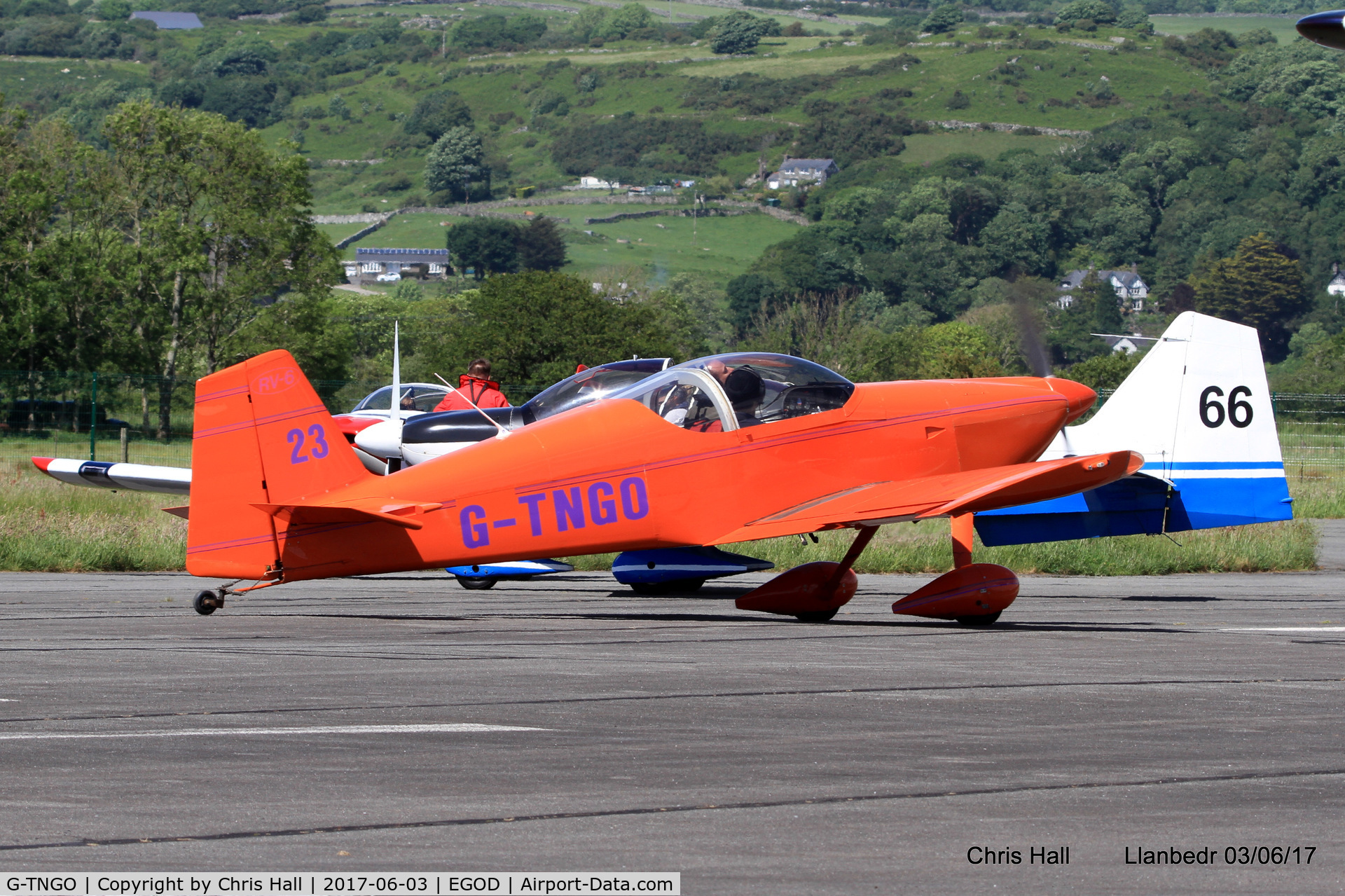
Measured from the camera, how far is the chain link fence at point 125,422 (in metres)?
33.7

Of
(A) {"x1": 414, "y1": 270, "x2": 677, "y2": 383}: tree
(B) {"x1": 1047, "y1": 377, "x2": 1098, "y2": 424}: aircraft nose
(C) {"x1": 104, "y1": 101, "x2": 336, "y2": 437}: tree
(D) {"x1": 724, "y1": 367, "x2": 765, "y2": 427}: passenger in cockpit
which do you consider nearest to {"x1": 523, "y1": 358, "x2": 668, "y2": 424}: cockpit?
(D) {"x1": 724, "y1": 367, "x2": 765, "y2": 427}: passenger in cockpit

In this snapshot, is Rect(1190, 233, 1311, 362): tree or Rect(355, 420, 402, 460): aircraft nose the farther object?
Rect(1190, 233, 1311, 362): tree

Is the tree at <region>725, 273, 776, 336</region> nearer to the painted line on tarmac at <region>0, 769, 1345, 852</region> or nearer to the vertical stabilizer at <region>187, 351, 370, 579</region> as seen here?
the vertical stabilizer at <region>187, 351, 370, 579</region>

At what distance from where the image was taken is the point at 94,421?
3325cm

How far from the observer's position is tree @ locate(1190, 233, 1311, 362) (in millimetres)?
187625

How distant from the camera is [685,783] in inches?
216

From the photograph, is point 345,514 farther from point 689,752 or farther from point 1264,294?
point 1264,294

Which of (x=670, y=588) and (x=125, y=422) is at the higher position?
(x=670, y=588)

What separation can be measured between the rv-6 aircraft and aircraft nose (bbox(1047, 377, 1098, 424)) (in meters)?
0.02

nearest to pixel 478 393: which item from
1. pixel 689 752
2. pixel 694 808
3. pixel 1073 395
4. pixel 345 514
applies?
pixel 345 514

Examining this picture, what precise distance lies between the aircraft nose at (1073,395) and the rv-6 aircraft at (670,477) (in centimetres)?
2

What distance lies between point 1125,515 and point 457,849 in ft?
34.2

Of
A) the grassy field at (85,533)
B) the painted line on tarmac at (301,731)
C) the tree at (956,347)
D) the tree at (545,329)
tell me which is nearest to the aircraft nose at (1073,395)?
the painted line on tarmac at (301,731)

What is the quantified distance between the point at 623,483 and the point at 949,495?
7.53 ft
